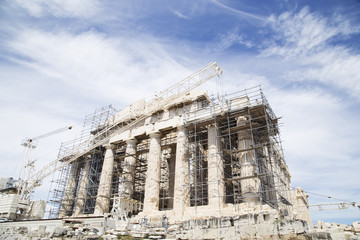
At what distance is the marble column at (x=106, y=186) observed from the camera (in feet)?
92.2

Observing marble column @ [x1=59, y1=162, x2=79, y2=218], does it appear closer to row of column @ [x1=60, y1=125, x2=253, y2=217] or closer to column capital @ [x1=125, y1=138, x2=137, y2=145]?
row of column @ [x1=60, y1=125, x2=253, y2=217]

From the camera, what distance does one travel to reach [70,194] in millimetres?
33188

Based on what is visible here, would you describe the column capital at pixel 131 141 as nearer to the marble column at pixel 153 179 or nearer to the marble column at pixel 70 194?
the marble column at pixel 153 179

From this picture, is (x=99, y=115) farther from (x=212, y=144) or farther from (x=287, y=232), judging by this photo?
(x=287, y=232)

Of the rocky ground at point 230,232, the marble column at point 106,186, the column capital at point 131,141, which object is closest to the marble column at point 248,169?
the rocky ground at point 230,232

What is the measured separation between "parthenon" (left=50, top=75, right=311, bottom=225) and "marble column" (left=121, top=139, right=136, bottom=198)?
91mm

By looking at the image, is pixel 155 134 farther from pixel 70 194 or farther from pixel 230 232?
pixel 230 232

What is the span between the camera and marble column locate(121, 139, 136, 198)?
90.2 ft

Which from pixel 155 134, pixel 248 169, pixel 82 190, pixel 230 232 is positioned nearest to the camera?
pixel 230 232

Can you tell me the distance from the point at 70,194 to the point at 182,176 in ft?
52.7

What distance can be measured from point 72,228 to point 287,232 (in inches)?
523

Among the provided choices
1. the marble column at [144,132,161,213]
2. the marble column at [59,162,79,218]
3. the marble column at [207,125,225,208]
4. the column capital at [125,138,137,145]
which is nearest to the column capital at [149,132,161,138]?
the marble column at [144,132,161,213]

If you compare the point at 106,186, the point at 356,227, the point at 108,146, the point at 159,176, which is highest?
the point at 108,146

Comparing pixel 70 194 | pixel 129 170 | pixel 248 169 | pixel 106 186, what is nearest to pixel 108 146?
pixel 106 186
